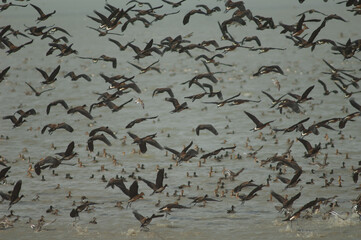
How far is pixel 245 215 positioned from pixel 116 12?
18.3ft

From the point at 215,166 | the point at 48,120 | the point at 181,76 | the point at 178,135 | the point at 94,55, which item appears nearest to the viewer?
the point at 215,166

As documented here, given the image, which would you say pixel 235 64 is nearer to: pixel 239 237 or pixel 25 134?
pixel 25 134

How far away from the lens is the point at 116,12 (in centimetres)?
1448

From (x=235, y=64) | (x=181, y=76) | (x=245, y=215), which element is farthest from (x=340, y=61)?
(x=245, y=215)

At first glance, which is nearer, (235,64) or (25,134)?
(25,134)

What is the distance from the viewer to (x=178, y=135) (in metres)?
23.5

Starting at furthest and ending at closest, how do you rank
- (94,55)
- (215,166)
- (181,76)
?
(94,55) < (181,76) < (215,166)

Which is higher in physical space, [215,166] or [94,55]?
[94,55]

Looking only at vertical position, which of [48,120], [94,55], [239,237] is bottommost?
[239,237]

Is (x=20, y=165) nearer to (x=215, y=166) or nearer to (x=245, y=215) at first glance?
(x=215, y=166)

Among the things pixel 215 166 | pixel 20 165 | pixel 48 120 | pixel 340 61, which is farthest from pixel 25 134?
pixel 340 61

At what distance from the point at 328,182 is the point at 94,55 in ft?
121

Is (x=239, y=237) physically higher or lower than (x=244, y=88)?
lower

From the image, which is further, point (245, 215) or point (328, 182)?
point (328, 182)
